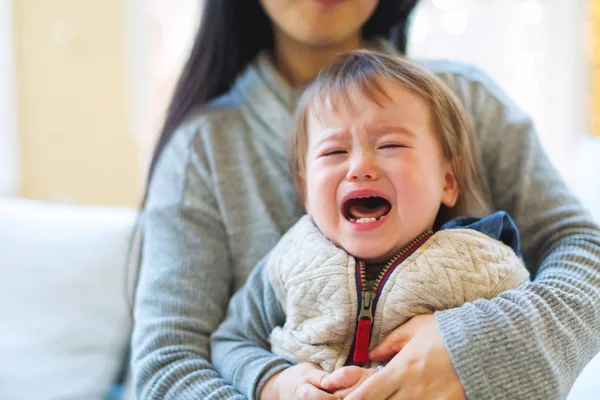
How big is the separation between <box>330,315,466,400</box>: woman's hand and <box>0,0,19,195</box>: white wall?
2.51m

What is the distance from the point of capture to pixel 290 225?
1262 mm

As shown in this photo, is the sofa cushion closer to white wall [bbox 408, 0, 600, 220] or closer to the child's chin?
the child's chin

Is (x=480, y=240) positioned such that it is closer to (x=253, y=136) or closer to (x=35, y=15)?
(x=253, y=136)

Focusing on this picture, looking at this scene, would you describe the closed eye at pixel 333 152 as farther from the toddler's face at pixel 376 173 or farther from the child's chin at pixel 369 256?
the child's chin at pixel 369 256

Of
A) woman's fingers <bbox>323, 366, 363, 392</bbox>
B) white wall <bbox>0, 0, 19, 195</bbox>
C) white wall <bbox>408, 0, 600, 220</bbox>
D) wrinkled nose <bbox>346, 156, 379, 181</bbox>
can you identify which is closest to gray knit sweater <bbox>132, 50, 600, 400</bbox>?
woman's fingers <bbox>323, 366, 363, 392</bbox>

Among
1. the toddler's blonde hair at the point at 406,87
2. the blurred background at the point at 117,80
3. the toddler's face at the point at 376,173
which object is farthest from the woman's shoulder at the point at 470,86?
the blurred background at the point at 117,80

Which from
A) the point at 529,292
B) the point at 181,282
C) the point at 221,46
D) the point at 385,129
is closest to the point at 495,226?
the point at 529,292

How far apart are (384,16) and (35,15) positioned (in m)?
2.06

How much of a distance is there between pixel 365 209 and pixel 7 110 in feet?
7.99

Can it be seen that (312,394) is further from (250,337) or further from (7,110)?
(7,110)

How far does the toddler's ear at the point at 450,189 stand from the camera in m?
1.09

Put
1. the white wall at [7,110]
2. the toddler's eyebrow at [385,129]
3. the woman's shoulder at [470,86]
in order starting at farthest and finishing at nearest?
the white wall at [7,110]
the woman's shoulder at [470,86]
the toddler's eyebrow at [385,129]

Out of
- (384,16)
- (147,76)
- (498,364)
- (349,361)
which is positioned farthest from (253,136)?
(147,76)

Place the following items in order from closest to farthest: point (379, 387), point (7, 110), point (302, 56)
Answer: point (379, 387), point (302, 56), point (7, 110)
